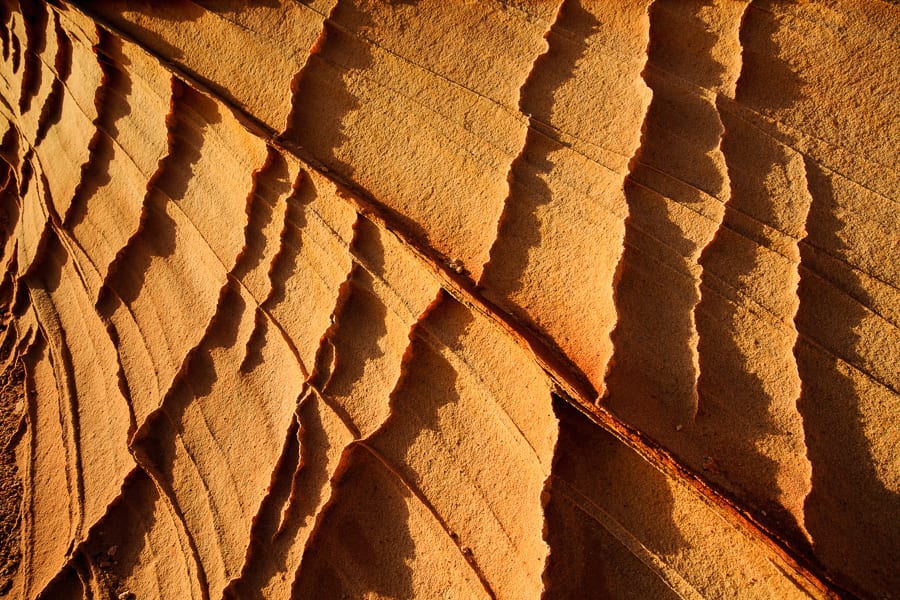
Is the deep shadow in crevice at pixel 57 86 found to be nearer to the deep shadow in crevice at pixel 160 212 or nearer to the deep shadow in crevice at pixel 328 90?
→ the deep shadow in crevice at pixel 160 212

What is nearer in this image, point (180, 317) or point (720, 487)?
point (720, 487)

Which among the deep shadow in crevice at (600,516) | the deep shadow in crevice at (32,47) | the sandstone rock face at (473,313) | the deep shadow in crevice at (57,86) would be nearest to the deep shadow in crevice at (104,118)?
the sandstone rock face at (473,313)

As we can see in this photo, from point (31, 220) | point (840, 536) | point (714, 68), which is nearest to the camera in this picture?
point (840, 536)

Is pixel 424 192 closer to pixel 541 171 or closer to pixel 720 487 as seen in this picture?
pixel 541 171

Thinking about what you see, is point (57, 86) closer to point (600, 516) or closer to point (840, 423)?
point (600, 516)

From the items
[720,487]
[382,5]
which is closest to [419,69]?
[382,5]

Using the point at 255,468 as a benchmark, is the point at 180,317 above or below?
above

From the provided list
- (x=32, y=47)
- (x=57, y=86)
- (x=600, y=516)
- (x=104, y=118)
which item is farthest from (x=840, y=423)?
(x=32, y=47)

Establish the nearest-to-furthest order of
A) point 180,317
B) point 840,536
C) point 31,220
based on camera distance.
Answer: point 840,536 → point 180,317 → point 31,220
